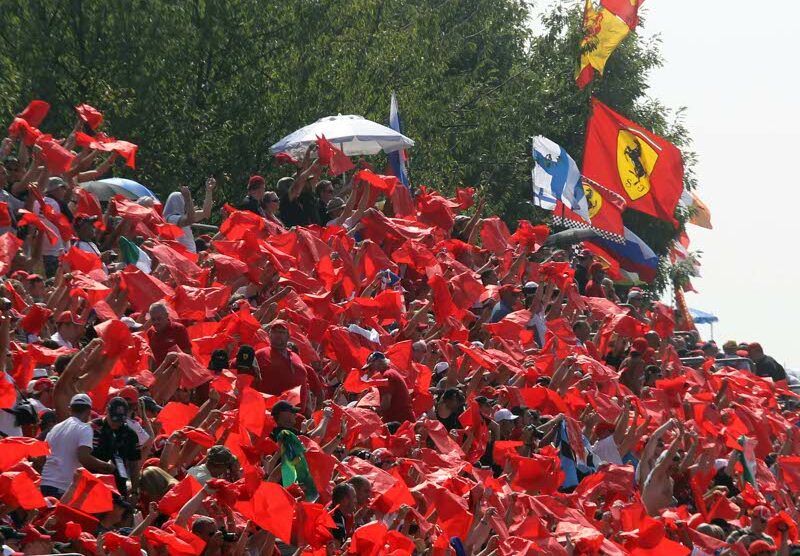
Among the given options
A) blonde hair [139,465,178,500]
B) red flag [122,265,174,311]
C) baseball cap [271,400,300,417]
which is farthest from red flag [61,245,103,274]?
blonde hair [139,465,178,500]

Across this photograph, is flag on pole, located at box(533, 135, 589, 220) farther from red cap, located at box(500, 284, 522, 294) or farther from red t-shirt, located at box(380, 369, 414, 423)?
red t-shirt, located at box(380, 369, 414, 423)

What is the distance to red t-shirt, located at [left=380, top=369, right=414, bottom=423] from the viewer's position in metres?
12.5

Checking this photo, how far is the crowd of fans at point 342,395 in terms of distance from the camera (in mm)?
9797

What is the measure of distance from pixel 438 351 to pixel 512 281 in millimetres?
3168

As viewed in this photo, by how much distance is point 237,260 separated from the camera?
14.2 meters

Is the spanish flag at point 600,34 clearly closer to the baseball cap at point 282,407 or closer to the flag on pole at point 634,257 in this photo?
the flag on pole at point 634,257

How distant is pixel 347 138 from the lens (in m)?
18.0

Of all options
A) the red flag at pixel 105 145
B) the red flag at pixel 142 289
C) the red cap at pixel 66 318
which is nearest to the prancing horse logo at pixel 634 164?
the red flag at pixel 105 145

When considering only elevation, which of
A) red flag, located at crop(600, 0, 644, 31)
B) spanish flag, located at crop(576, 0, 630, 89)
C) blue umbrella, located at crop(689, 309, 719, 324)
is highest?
red flag, located at crop(600, 0, 644, 31)

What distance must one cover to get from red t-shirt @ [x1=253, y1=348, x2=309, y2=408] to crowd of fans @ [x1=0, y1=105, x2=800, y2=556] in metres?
0.02

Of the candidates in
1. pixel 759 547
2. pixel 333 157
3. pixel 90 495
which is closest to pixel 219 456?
pixel 90 495

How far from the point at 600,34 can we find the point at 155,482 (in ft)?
71.5

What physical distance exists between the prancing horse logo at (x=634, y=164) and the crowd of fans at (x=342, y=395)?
614cm

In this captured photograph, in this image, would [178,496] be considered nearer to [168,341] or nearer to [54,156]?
[168,341]
